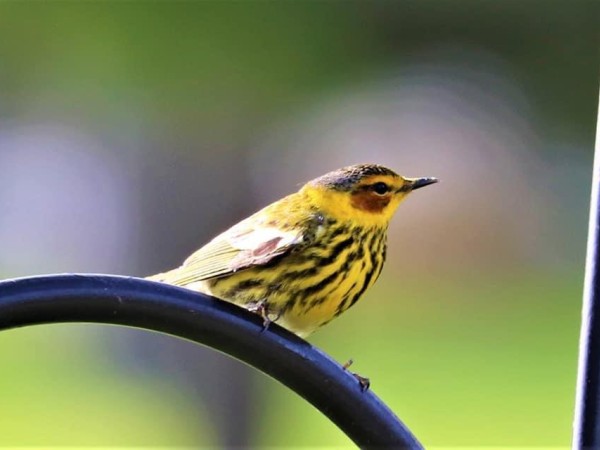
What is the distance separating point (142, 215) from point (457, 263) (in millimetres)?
6964

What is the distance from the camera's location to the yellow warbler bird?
2711 millimetres

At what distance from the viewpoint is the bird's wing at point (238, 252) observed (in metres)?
2.75

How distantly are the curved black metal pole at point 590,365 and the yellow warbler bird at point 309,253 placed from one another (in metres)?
Result: 0.95

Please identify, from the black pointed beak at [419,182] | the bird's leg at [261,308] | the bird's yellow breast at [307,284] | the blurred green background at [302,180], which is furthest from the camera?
the blurred green background at [302,180]

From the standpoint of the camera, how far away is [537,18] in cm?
1059

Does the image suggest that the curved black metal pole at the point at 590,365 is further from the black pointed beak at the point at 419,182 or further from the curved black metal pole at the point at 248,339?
the black pointed beak at the point at 419,182

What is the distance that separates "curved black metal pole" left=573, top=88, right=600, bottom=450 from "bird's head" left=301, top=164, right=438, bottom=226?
1.27m

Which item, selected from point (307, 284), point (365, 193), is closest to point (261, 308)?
point (307, 284)

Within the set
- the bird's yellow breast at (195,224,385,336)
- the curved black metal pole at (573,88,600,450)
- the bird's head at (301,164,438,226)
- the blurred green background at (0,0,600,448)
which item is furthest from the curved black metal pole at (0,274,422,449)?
the blurred green background at (0,0,600,448)

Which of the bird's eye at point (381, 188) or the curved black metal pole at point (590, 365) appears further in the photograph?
the bird's eye at point (381, 188)

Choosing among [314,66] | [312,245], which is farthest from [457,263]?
[312,245]

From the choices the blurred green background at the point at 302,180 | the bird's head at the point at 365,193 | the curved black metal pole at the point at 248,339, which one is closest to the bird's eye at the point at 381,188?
the bird's head at the point at 365,193

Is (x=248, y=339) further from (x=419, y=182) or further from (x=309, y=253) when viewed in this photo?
(x=419, y=182)

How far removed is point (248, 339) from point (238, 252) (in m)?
0.99
